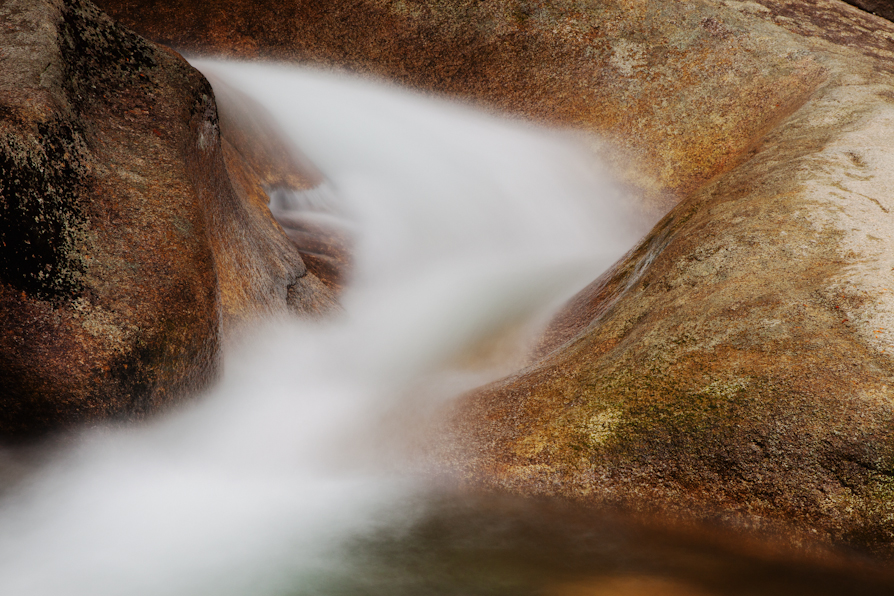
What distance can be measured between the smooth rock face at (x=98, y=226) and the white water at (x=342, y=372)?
41 cm

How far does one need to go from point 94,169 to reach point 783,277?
4.43 meters

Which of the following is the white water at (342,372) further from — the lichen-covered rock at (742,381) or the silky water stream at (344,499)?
the lichen-covered rock at (742,381)

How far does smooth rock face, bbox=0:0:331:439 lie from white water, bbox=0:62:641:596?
410mm

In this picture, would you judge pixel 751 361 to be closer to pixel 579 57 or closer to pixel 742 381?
pixel 742 381

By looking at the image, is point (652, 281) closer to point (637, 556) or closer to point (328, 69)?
point (637, 556)

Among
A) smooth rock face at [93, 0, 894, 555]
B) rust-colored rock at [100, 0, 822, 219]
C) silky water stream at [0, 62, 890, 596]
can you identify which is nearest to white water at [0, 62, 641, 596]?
silky water stream at [0, 62, 890, 596]

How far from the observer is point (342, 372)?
5926mm

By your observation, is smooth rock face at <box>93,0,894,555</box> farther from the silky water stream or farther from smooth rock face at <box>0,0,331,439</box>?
smooth rock face at <box>0,0,331,439</box>

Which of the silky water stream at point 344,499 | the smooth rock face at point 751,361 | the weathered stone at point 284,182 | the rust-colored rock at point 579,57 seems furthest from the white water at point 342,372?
the smooth rock face at point 751,361

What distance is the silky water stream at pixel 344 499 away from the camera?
9.87ft

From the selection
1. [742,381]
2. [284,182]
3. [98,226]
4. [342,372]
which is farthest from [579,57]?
[98,226]

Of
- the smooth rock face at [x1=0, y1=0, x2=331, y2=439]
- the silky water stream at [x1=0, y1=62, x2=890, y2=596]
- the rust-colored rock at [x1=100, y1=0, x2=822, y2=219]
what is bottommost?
the silky water stream at [x1=0, y1=62, x2=890, y2=596]

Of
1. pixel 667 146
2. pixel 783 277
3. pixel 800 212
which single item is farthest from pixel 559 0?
pixel 783 277

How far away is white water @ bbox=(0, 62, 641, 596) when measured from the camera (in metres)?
3.31
